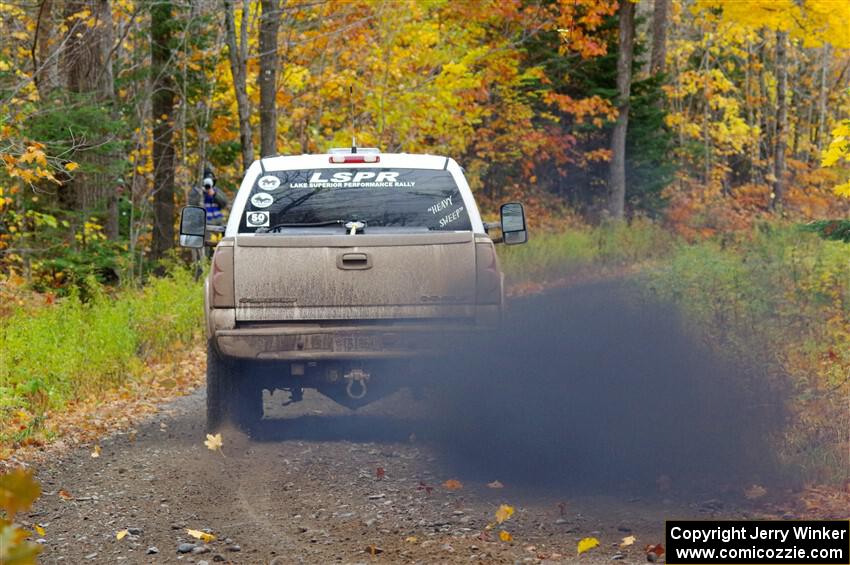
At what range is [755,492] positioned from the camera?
7.09m

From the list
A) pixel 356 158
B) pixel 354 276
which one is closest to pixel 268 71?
pixel 356 158

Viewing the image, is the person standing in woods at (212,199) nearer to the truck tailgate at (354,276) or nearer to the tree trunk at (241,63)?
the tree trunk at (241,63)

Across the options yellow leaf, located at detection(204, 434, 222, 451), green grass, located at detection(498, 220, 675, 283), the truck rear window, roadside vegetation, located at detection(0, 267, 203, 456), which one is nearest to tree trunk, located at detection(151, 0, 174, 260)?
green grass, located at detection(498, 220, 675, 283)

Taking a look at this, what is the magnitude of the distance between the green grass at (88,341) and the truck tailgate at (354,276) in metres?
3.07

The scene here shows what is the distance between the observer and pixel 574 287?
2267 cm

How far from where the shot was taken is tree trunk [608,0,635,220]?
95.0ft

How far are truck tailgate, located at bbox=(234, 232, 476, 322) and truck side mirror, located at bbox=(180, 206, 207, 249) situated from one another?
3.61ft

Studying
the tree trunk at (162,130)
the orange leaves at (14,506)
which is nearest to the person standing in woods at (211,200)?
the tree trunk at (162,130)

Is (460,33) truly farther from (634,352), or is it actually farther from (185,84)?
(634,352)

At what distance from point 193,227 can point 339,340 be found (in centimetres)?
178

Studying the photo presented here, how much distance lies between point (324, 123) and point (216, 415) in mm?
22106

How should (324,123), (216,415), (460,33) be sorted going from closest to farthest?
(216,415) < (460,33) < (324,123)

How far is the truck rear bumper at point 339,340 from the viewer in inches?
327

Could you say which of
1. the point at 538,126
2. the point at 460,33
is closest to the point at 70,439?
the point at 460,33
